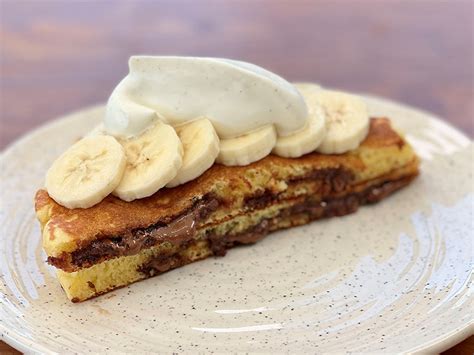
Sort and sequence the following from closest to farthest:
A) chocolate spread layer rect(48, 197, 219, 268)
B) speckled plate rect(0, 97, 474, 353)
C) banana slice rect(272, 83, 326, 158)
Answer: speckled plate rect(0, 97, 474, 353), chocolate spread layer rect(48, 197, 219, 268), banana slice rect(272, 83, 326, 158)

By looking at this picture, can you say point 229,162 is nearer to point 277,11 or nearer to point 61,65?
point 61,65

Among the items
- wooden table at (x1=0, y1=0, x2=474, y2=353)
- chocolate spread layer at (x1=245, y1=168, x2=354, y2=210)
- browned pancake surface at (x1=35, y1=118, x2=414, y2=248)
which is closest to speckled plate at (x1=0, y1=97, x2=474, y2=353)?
chocolate spread layer at (x1=245, y1=168, x2=354, y2=210)

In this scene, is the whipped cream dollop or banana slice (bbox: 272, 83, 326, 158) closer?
the whipped cream dollop

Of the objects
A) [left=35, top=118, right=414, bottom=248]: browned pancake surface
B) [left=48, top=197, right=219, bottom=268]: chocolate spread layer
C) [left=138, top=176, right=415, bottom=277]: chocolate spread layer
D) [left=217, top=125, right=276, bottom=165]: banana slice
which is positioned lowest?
[left=138, top=176, right=415, bottom=277]: chocolate spread layer

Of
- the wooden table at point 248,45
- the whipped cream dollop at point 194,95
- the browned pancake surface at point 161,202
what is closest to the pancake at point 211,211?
the browned pancake surface at point 161,202

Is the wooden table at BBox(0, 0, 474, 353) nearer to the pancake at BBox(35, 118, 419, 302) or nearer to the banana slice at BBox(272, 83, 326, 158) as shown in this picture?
the pancake at BBox(35, 118, 419, 302)

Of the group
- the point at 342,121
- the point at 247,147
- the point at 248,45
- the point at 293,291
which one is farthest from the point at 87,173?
the point at 248,45

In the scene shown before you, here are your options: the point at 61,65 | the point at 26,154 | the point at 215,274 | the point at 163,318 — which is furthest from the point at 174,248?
the point at 61,65

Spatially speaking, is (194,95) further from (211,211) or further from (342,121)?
(342,121)
